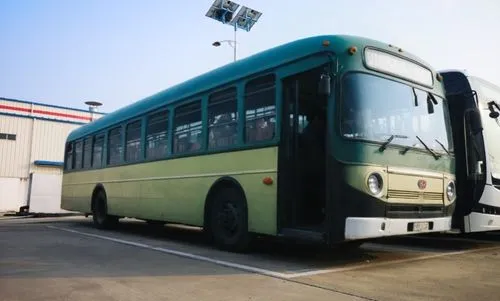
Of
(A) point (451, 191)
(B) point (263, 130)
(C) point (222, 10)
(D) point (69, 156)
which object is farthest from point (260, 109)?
(C) point (222, 10)

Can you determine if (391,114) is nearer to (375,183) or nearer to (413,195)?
(375,183)

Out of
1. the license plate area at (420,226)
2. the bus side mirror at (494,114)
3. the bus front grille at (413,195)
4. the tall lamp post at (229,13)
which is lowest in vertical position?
the license plate area at (420,226)

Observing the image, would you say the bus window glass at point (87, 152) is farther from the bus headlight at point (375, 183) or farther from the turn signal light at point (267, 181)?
the bus headlight at point (375, 183)

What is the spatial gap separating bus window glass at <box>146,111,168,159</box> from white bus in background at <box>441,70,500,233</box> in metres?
5.62

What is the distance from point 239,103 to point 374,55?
231 centimetres

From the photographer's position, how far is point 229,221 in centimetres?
780

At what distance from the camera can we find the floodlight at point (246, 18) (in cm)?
2658

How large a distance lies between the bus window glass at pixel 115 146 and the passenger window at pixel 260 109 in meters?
5.47

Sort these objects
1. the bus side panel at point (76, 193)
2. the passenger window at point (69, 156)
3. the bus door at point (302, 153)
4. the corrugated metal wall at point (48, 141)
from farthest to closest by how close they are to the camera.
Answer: the corrugated metal wall at point (48, 141) < the passenger window at point (69, 156) < the bus side panel at point (76, 193) < the bus door at point (302, 153)

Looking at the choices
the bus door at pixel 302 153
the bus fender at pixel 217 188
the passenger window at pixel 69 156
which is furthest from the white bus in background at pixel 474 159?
the passenger window at pixel 69 156

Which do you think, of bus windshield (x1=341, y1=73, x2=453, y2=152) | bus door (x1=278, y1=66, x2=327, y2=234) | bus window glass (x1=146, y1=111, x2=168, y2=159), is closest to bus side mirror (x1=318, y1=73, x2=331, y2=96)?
bus windshield (x1=341, y1=73, x2=453, y2=152)

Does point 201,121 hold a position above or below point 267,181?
above

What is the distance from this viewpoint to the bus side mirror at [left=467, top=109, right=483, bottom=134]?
25.8ft

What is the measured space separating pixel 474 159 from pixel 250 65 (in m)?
4.16
